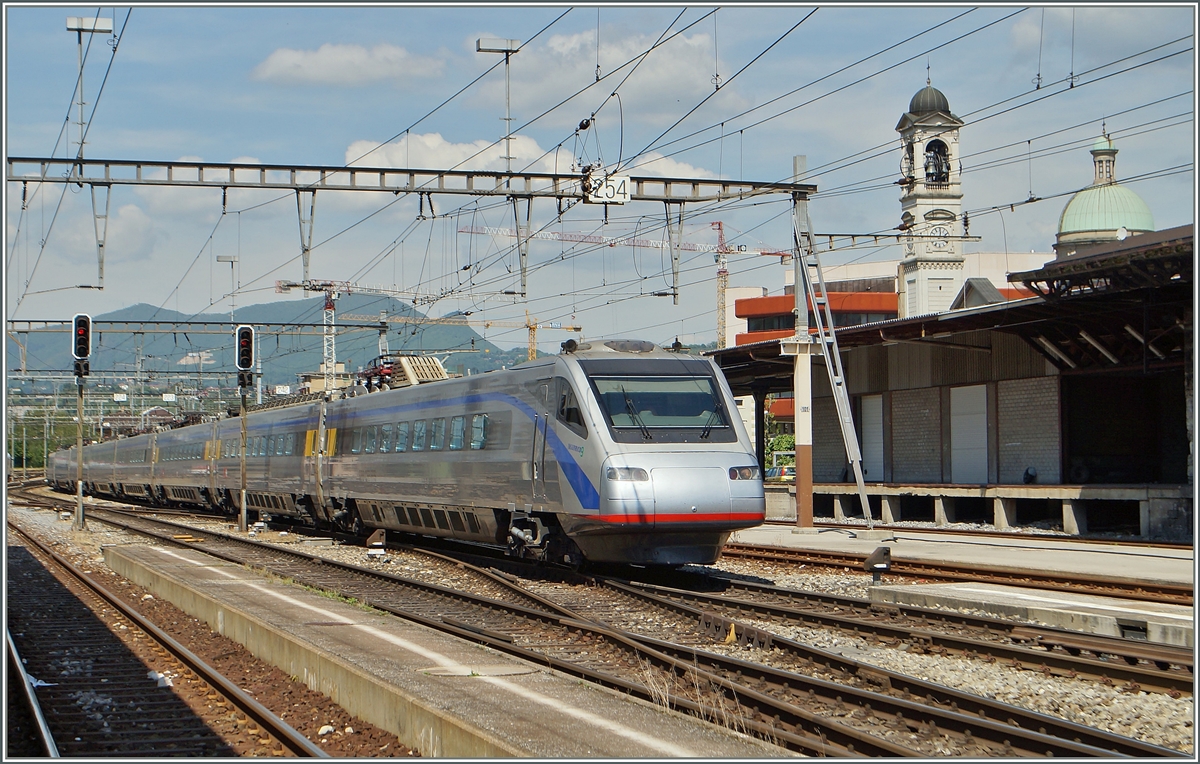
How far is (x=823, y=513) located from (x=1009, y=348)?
12.6 meters

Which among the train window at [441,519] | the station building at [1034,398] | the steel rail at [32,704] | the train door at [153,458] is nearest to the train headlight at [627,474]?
the train window at [441,519]

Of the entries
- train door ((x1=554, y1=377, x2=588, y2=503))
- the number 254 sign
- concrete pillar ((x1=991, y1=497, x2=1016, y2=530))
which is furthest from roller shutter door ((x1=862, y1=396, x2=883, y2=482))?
Result: train door ((x1=554, y1=377, x2=588, y2=503))

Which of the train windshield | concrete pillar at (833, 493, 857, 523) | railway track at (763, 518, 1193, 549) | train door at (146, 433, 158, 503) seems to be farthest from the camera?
train door at (146, 433, 158, 503)

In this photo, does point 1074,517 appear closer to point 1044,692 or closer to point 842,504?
point 842,504

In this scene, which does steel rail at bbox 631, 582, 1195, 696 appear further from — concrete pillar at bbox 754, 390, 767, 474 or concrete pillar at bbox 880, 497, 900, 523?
concrete pillar at bbox 754, 390, 767, 474

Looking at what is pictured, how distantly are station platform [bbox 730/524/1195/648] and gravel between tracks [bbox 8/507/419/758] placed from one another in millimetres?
7100

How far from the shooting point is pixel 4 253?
7.78 m

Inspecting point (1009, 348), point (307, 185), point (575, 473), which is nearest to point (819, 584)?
point (575, 473)

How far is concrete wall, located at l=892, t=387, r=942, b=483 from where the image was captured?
119 feet

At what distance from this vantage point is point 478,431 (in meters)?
19.6

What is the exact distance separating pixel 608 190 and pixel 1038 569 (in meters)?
9.93

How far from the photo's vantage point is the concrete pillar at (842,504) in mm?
38250

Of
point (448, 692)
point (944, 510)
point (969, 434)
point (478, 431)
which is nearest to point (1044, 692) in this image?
point (448, 692)

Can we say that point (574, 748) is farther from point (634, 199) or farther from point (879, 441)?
point (879, 441)
